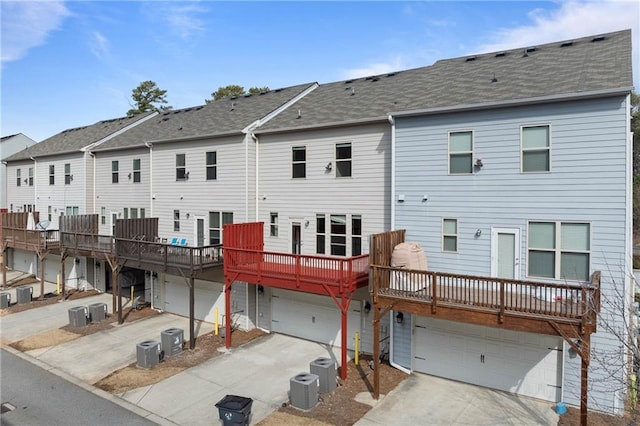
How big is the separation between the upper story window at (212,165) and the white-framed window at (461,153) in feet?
32.4

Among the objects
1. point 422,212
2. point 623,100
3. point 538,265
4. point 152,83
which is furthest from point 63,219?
point 152,83

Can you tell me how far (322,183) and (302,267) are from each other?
131 inches

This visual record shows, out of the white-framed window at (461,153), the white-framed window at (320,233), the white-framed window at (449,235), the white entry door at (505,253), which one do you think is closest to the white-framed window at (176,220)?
the white-framed window at (320,233)

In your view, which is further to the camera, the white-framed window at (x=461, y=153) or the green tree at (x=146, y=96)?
the green tree at (x=146, y=96)

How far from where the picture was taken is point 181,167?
18.3m

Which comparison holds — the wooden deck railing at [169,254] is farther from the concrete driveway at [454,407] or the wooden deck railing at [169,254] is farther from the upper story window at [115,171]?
the concrete driveway at [454,407]

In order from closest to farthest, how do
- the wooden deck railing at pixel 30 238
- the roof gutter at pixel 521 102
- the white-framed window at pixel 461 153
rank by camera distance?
1. the roof gutter at pixel 521 102
2. the white-framed window at pixel 461 153
3. the wooden deck railing at pixel 30 238

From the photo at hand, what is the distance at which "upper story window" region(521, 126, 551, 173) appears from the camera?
33.3ft

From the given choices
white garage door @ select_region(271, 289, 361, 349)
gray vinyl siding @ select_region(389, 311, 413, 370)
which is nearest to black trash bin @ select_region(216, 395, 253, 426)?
gray vinyl siding @ select_region(389, 311, 413, 370)

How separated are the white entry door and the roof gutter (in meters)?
3.30

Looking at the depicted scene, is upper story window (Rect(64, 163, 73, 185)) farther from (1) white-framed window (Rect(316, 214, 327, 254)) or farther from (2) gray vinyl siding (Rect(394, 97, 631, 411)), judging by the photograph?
(2) gray vinyl siding (Rect(394, 97, 631, 411))

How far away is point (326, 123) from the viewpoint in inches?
551

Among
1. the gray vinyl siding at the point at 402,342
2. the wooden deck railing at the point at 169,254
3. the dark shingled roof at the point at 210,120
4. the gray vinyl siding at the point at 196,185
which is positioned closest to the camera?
the gray vinyl siding at the point at 402,342

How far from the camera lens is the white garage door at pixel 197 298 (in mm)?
17125
